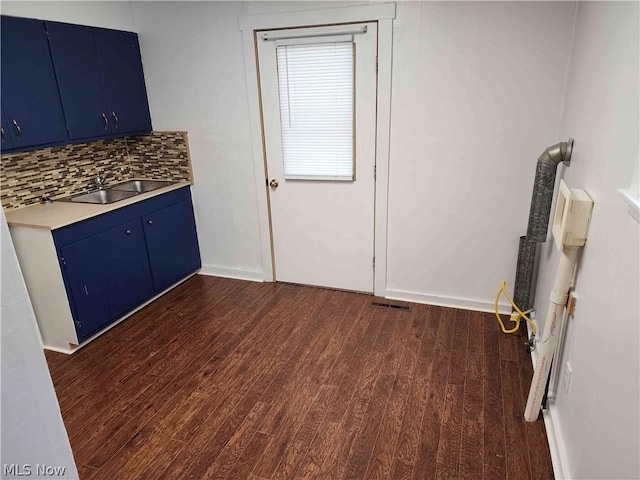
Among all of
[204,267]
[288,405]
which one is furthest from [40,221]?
[288,405]

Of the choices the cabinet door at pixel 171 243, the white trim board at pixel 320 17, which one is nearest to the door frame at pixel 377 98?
the white trim board at pixel 320 17

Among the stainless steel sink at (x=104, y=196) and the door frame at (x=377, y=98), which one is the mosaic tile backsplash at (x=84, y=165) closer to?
the stainless steel sink at (x=104, y=196)

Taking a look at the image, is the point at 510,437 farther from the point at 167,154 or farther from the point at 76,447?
the point at 167,154

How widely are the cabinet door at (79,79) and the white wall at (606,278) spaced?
3.16m

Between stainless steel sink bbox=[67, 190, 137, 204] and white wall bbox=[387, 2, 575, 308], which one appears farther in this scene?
stainless steel sink bbox=[67, 190, 137, 204]

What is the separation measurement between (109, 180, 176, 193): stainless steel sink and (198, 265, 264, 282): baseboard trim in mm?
875

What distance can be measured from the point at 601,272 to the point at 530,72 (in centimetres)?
165

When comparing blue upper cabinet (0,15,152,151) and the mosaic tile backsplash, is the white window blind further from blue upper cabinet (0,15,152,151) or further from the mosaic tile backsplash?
blue upper cabinet (0,15,152,151)

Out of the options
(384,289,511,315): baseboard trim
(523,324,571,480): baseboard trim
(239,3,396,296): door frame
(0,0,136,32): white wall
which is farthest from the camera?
(384,289,511,315): baseboard trim

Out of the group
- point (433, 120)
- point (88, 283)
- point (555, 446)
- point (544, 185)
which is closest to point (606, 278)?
point (555, 446)

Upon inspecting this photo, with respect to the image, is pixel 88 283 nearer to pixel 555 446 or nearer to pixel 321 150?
pixel 321 150

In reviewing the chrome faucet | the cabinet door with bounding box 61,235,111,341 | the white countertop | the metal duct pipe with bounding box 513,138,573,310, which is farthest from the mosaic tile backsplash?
the metal duct pipe with bounding box 513,138,573,310

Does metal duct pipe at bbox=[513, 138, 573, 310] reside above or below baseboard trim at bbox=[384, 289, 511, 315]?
above

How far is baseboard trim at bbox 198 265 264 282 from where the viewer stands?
3.88 metres
